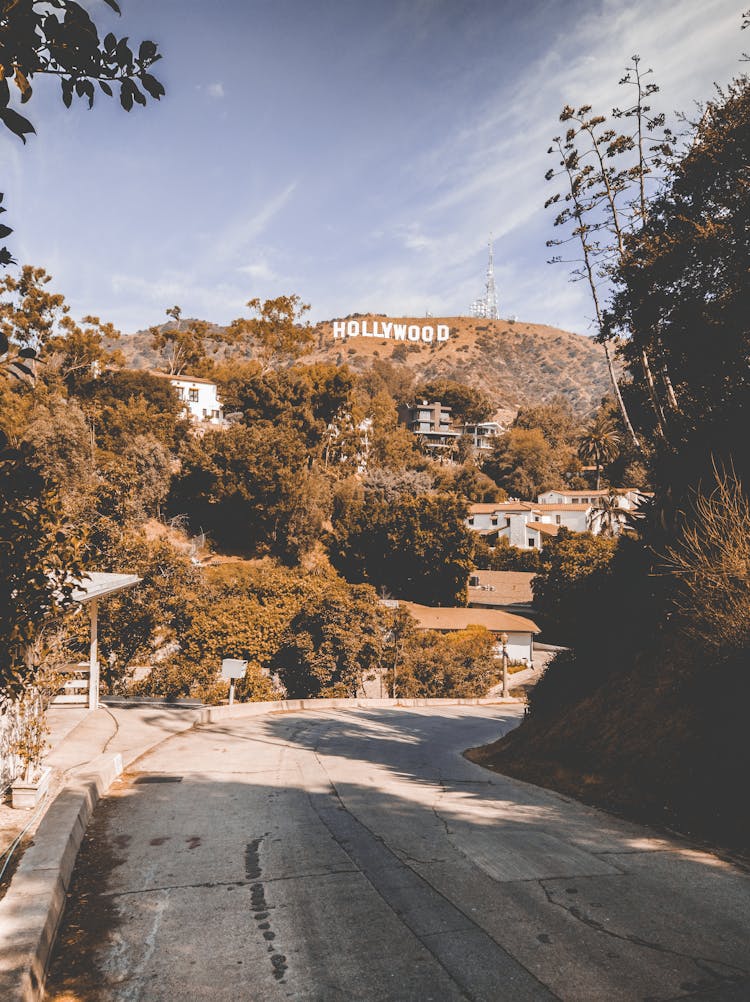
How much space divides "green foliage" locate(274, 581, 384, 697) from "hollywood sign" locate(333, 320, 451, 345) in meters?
161

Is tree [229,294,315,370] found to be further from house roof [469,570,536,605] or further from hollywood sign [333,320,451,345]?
hollywood sign [333,320,451,345]

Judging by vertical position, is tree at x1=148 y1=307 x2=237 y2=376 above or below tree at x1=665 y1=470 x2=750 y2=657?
above

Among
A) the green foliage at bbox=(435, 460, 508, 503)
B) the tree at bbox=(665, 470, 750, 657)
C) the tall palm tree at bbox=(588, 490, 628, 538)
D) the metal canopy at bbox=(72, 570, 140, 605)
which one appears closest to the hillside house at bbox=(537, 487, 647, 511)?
the green foliage at bbox=(435, 460, 508, 503)

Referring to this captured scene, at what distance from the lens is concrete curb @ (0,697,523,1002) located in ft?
13.1

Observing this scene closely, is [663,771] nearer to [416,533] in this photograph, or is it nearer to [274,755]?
[274,755]

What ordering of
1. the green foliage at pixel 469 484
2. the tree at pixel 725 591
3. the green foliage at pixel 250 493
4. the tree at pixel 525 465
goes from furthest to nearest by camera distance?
1. the tree at pixel 525 465
2. the green foliage at pixel 469 484
3. the green foliage at pixel 250 493
4. the tree at pixel 725 591

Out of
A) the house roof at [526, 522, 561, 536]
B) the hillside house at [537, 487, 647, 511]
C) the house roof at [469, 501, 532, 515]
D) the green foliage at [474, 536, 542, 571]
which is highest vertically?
the hillside house at [537, 487, 647, 511]

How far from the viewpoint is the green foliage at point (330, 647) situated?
35500 mm

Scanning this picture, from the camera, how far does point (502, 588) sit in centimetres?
6116

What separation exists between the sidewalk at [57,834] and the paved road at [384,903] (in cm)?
28

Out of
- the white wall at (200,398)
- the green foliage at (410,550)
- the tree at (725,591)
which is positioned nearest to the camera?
the tree at (725,591)

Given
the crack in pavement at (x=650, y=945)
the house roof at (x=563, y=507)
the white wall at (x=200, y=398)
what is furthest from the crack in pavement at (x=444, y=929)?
the house roof at (x=563, y=507)

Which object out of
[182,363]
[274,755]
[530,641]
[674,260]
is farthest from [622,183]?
[182,363]

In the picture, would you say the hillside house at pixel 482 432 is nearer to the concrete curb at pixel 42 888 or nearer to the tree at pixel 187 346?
the tree at pixel 187 346
